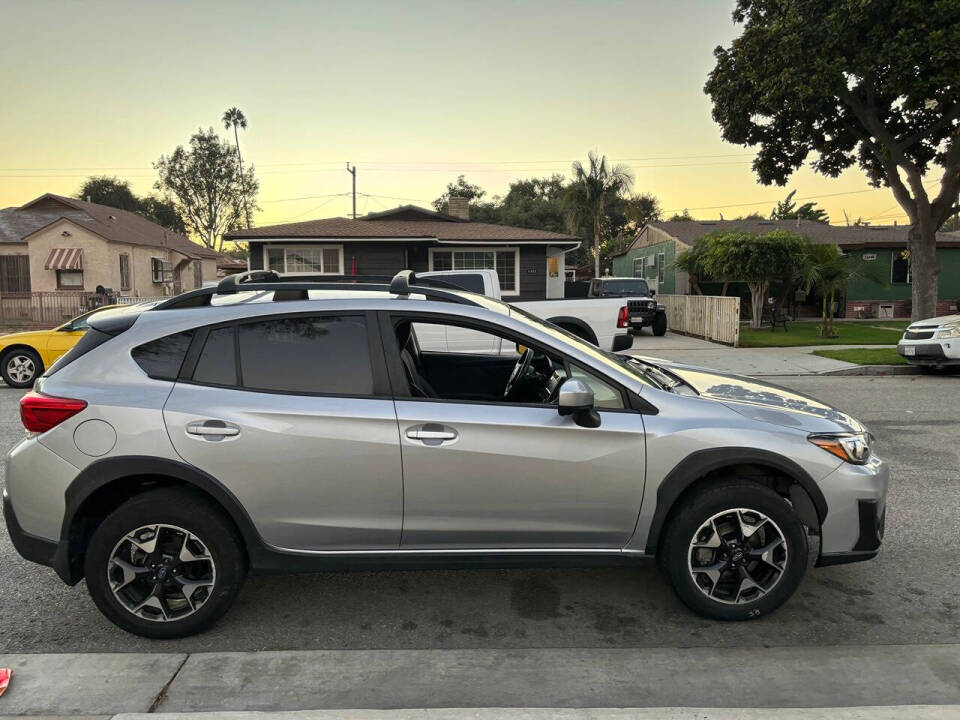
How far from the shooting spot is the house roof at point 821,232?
95.6 ft

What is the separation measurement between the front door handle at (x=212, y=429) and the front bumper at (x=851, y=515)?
292 centimetres

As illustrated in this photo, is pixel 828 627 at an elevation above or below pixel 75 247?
below

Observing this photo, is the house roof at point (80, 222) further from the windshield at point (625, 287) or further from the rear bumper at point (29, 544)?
the rear bumper at point (29, 544)

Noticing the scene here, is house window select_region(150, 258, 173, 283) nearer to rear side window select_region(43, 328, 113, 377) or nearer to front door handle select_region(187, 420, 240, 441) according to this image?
rear side window select_region(43, 328, 113, 377)

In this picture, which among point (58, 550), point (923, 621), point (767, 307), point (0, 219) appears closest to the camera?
point (58, 550)

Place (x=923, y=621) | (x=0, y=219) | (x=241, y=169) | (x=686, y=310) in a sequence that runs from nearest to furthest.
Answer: (x=923, y=621)
(x=686, y=310)
(x=0, y=219)
(x=241, y=169)

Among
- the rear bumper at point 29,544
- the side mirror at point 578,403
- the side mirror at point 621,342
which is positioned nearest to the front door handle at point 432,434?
the side mirror at point 578,403

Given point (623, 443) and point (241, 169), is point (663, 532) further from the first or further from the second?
point (241, 169)

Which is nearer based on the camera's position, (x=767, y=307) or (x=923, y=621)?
(x=923, y=621)

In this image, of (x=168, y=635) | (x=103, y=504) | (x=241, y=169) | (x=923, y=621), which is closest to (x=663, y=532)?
(x=923, y=621)

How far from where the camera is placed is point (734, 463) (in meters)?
3.44

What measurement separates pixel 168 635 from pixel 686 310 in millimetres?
22169

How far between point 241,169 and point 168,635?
6694 centimetres

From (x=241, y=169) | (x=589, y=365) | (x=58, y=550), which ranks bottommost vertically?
(x=58, y=550)
